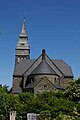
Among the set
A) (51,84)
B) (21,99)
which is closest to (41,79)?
(51,84)

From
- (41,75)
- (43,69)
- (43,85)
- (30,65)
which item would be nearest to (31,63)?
(30,65)

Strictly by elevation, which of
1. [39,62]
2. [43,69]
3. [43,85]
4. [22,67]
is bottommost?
[43,85]

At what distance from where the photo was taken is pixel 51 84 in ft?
203

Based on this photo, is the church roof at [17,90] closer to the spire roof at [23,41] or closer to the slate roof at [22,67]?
the slate roof at [22,67]

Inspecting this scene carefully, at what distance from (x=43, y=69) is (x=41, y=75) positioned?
159cm

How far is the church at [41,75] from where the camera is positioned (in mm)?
61522

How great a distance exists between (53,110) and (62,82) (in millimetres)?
24240

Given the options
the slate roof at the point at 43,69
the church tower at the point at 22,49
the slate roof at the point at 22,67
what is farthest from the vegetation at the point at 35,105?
the church tower at the point at 22,49

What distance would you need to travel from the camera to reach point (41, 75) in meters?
64.7

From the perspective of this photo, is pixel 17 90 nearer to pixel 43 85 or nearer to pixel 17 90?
pixel 17 90

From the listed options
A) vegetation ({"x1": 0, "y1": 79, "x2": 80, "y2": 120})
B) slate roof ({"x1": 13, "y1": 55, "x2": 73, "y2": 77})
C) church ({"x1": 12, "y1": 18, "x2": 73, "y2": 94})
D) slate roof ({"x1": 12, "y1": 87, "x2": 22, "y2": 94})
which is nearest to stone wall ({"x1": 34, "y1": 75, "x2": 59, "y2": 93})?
church ({"x1": 12, "y1": 18, "x2": 73, "y2": 94})

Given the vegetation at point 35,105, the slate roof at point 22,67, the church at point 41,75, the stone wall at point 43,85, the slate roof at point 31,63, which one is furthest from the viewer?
the slate roof at point 22,67

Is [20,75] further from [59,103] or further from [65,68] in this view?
[59,103]

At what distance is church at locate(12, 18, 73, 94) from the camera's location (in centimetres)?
6152
